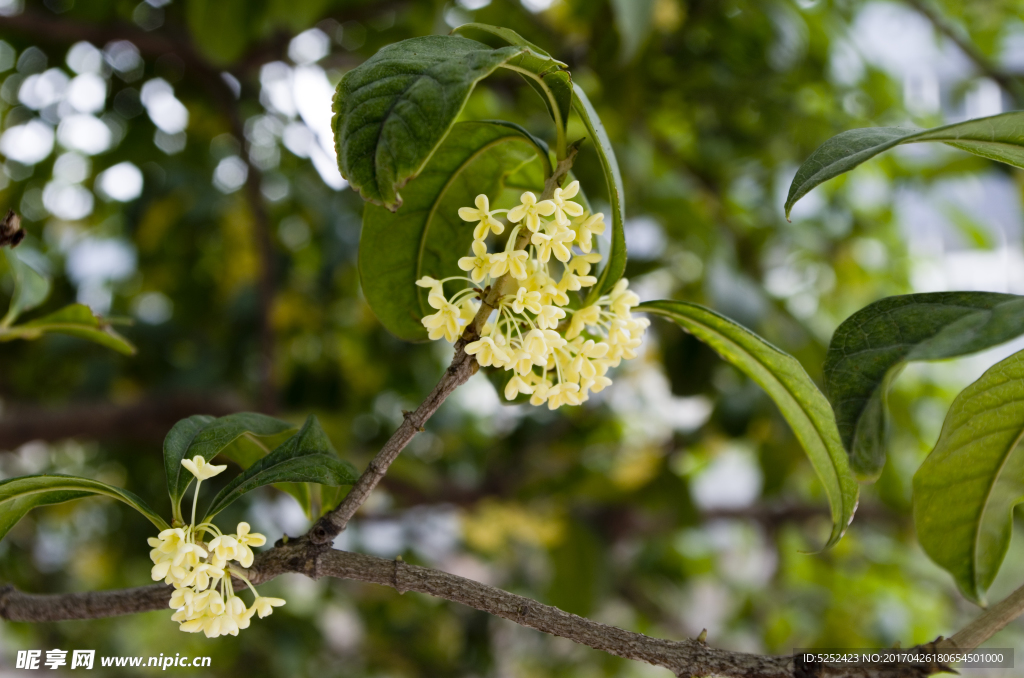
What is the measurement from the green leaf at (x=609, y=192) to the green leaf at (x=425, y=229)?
9 centimetres

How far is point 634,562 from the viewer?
221cm

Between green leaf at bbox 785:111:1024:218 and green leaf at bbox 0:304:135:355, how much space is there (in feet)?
1.72

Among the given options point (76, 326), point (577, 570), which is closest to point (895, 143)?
point (76, 326)

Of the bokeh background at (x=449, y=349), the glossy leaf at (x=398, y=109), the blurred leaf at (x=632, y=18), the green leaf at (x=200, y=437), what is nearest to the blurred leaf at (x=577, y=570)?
the bokeh background at (x=449, y=349)

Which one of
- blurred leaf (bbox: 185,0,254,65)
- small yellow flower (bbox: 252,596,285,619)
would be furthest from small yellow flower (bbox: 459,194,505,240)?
blurred leaf (bbox: 185,0,254,65)

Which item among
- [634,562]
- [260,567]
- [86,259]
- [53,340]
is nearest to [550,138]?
[260,567]

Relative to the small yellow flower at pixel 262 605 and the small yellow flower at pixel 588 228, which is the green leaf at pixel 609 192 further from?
the small yellow flower at pixel 262 605

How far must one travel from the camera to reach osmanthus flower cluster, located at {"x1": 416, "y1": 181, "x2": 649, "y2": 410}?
41 cm

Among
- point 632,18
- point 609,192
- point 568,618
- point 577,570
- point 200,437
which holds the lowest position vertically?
point 568,618

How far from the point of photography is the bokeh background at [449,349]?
4.43 ft

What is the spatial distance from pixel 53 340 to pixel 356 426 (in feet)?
2.20

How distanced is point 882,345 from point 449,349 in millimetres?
1839

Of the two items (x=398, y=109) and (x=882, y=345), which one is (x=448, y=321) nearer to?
(x=398, y=109)

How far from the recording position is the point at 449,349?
218 centimetres
